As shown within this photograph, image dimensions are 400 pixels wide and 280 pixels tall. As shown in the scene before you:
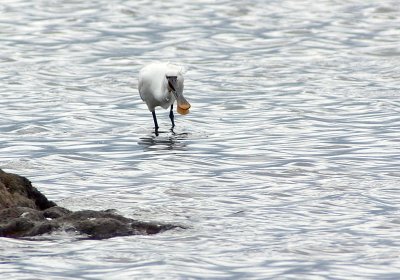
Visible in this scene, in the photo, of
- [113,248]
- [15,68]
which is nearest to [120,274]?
[113,248]

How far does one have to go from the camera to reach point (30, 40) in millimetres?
23609

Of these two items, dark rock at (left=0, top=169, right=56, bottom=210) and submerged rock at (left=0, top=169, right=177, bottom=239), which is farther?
dark rock at (left=0, top=169, right=56, bottom=210)

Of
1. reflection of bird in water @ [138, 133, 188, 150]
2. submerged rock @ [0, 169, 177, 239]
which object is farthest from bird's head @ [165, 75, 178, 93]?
submerged rock @ [0, 169, 177, 239]

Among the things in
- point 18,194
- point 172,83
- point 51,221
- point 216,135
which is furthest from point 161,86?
point 51,221

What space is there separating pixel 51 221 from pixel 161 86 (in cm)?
675

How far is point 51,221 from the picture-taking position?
374 inches

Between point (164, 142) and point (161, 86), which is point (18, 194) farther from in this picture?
point (161, 86)

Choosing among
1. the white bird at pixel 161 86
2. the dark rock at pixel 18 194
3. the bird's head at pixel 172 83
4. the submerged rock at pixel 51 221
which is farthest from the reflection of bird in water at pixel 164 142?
the submerged rock at pixel 51 221

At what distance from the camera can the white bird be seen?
52.7 ft

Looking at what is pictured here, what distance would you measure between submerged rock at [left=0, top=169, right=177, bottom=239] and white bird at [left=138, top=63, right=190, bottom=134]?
20.1 ft

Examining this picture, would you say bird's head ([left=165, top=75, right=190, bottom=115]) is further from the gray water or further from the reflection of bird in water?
the reflection of bird in water

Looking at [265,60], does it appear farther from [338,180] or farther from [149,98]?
[338,180]

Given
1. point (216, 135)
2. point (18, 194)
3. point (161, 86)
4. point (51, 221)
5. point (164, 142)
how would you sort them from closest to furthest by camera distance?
point (51, 221) → point (18, 194) → point (164, 142) → point (216, 135) → point (161, 86)

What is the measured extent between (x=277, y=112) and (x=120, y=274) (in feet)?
27.0
